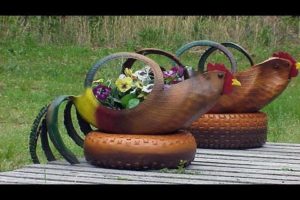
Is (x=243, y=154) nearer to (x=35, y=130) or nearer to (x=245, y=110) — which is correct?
(x=245, y=110)

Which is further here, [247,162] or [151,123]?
[247,162]

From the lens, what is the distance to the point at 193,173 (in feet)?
14.5

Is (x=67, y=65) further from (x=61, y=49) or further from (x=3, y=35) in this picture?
(x=3, y=35)

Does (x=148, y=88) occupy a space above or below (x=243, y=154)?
above

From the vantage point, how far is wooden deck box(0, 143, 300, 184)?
161 inches

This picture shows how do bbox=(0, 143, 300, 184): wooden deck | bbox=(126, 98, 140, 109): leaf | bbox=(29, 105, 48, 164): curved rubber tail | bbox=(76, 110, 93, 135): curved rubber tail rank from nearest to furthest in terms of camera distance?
1. bbox=(0, 143, 300, 184): wooden deck
2. bbox=(126, 98, 140, 109): leaf
3. bbox=(29, 105, 48, 164): curved rubber tail
4. bbox=(76, 110, 93, 135): curved rubber tail

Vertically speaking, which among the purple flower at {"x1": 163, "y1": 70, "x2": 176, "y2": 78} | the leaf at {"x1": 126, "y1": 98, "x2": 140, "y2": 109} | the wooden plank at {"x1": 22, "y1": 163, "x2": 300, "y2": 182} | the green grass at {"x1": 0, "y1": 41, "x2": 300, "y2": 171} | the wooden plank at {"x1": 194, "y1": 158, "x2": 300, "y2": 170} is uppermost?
the purple flower at {"x1": 163, "y1": 70, "x2": 176, "y2": 78}

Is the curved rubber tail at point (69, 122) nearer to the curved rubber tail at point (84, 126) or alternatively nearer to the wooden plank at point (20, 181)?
the curved rubber tail at point (84, 126)

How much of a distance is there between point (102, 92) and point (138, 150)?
1.50 ft

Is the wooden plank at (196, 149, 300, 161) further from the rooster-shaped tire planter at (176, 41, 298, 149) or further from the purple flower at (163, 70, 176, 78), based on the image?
the purple flower at (163, 70, 176, 78)

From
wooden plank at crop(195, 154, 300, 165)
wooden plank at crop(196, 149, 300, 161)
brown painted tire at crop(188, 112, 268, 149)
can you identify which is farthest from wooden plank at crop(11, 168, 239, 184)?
brown painted tire at crop(188, 112, 268, 149)

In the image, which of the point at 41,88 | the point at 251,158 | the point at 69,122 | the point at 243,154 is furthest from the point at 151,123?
the point at 41,88

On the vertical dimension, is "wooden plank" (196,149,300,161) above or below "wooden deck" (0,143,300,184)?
below

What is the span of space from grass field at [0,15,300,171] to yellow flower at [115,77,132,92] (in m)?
1.22
